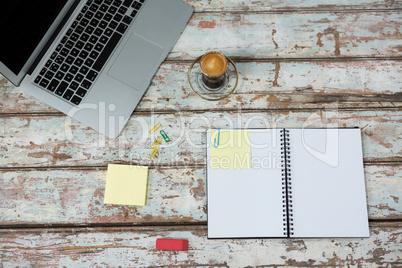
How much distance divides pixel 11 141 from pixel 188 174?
0.57 meters

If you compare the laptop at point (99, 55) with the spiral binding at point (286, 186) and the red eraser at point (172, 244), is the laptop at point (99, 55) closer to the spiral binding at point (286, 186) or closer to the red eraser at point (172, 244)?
the red eraser at point (172, 244)

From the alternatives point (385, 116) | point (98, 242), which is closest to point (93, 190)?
point (98, 242)

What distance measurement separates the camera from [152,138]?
1.06 metres

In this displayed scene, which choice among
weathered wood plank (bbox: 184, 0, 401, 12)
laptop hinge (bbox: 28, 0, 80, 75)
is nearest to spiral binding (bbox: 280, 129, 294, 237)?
weathered wood plank (bbox: 184, 0, 401, 12)

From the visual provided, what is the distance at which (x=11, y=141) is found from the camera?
1.07 meters

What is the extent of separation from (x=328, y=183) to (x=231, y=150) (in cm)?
31

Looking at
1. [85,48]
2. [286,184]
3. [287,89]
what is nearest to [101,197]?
[85,48]

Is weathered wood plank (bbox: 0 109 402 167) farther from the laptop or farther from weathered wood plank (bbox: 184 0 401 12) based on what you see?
weathered wood plank (bbox: 184 0 401 12)

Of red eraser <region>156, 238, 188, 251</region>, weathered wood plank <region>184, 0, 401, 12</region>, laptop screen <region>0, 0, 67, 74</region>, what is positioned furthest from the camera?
weathered wood plank <region>184, 0, 401, 12</region>

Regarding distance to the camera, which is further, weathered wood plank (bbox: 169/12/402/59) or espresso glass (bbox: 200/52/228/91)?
weathered wood plank (bbox: 169/12/402/59)

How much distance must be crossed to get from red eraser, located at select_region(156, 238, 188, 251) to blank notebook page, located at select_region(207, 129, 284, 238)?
8 centimetres

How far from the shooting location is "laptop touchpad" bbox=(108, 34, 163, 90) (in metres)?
1.05

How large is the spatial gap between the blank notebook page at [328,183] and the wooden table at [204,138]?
0.04 m

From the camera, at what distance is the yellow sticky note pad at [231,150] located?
1.03 metres
